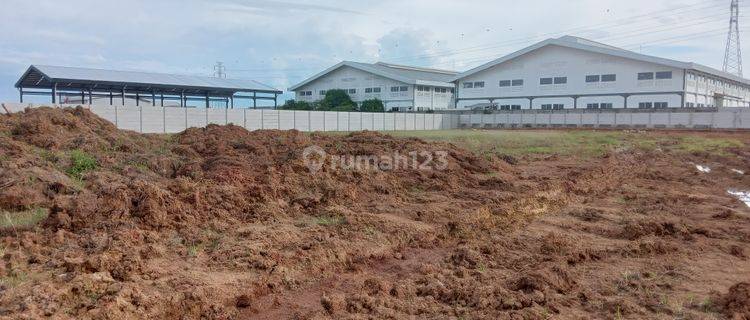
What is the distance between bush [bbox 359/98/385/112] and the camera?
190 ft

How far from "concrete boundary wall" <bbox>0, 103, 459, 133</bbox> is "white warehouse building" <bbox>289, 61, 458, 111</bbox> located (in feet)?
28.9

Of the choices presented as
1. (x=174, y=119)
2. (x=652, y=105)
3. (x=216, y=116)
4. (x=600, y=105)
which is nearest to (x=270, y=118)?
(x=216, y=116)

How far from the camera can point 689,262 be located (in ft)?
23.4

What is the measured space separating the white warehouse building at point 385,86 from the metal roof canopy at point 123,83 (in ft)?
64.3

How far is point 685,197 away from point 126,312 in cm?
1197

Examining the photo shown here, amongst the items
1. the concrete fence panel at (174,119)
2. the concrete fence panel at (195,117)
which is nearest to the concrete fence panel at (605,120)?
the concrete fence panel at (195,117)

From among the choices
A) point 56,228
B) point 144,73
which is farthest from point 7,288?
point 144,73

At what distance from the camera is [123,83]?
3594 centimetres

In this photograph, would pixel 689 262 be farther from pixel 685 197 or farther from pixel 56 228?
pixel 56 228

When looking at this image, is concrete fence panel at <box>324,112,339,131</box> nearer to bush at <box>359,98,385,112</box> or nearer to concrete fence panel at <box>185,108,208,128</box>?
concrete fence panel at <box>185,108,208,128</box>

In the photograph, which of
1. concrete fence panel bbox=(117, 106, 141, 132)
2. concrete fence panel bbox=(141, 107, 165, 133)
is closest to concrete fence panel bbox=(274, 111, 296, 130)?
concrete fence panel bbox=(141, 107, 165, 133)

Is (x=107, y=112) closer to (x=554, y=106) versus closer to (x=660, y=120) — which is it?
(x=660, y=120)

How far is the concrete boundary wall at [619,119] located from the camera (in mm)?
38969

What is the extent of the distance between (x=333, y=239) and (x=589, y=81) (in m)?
48.6
